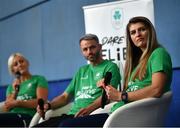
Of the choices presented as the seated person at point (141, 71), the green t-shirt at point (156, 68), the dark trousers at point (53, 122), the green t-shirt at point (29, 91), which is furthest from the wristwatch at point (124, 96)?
the green t-shirt at point (29, 91)

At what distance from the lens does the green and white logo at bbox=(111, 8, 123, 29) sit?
3553 mm

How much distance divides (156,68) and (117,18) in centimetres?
140

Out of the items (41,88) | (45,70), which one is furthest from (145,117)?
(45,70)

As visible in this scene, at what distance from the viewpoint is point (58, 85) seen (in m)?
4.51

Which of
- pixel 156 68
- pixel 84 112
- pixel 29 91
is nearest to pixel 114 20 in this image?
pixel 29 91

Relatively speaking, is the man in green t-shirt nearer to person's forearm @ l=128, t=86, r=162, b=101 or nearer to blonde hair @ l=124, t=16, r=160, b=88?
blonde hair @ l=124, t=16, r=160, b=88

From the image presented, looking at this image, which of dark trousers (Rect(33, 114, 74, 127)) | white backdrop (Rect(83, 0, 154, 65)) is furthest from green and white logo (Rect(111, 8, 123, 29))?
dark trousers (Rect(33, 114, 74, 127))

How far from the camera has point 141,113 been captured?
7.45 feet

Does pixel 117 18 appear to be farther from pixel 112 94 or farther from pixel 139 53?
pixel 112 94

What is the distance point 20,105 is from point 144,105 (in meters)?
1.43

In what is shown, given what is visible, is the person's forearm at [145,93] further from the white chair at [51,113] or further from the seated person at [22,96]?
the seated person at [22,96]

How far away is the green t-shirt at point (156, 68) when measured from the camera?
2251 millimetres

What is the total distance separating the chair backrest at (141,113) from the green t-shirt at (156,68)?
0.34ft

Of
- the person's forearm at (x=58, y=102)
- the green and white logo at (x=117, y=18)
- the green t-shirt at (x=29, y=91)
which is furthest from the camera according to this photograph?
the green and white logo at (x=117, y=18)
